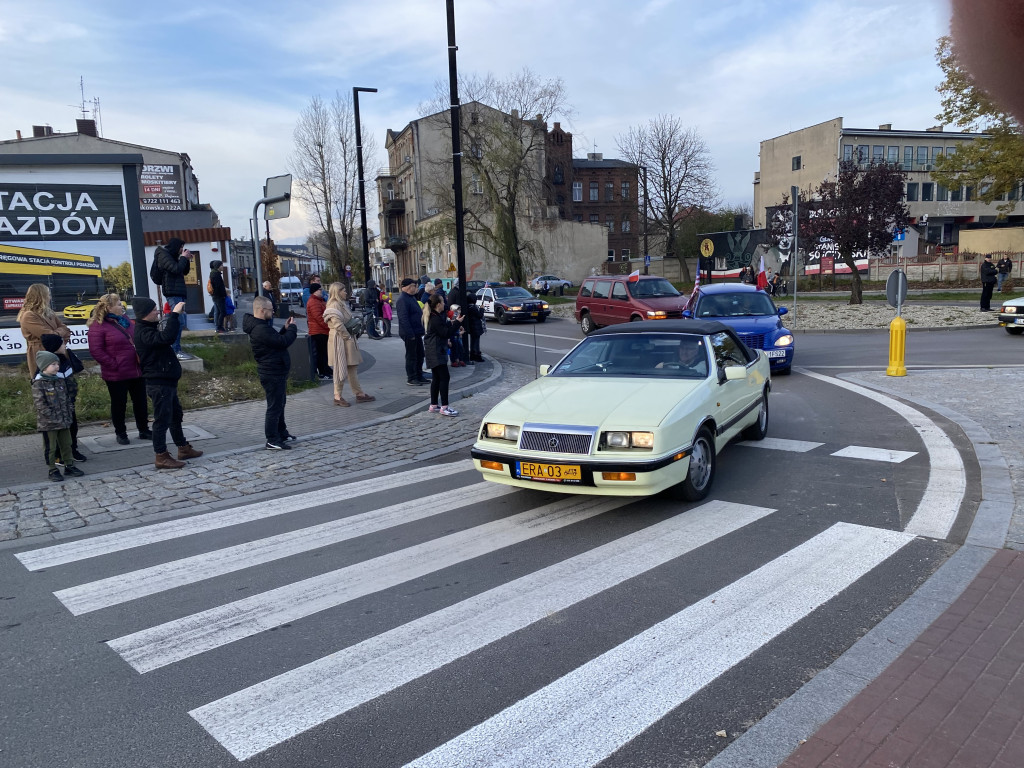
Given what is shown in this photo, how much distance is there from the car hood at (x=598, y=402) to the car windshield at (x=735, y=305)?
8.33m

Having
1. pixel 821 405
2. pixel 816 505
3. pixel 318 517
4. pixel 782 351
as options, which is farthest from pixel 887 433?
pixel 318 517

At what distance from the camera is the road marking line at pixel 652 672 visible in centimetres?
316

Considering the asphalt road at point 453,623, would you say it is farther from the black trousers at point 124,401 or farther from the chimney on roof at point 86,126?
the chimney on roof at point 86,126

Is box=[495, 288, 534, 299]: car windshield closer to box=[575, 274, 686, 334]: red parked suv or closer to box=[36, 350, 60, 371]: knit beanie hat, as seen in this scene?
box=[575, 274, 686, 334]: red parked suv

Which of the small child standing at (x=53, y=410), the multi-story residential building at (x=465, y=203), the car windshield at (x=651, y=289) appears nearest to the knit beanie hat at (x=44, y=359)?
the small child standing at (x=53, y=410)

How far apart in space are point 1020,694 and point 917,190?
7151 centimetres

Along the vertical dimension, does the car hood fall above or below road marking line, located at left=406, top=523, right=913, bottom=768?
above

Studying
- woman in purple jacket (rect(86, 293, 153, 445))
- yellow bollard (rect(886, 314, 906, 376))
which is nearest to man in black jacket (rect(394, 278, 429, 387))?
woman in purple jacket (rect(86, 293, 153, 445))

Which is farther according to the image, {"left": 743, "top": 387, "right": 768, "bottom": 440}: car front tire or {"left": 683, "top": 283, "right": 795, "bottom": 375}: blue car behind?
{"left": 683, "top": 283, "right": 795, "bottom": 375}: blue car behind

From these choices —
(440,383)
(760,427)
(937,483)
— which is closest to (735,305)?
(760,427)

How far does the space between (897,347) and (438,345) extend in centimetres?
833

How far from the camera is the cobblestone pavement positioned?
6859mm

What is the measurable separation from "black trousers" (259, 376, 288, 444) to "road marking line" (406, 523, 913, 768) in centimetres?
605

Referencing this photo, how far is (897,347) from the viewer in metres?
13.4
